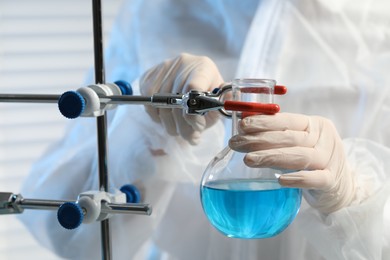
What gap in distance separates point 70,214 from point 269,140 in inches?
10.9

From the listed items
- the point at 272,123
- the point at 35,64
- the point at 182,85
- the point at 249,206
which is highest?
the point at 35,64

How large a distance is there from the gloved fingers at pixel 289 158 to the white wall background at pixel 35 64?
1.00m

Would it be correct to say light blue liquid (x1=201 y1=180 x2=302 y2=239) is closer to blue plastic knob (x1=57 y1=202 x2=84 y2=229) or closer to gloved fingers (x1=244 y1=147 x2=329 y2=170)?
gloved fingers (x1=244 y1=147 x2=329 y2=170)

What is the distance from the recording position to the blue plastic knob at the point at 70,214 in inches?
36.1

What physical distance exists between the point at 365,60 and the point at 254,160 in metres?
0.46

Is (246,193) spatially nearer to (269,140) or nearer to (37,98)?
(269,140)

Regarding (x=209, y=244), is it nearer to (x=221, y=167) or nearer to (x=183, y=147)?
(x=183, y=147)

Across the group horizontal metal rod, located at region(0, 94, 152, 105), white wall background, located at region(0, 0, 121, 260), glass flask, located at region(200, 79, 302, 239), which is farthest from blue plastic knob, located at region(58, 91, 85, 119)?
white wall background, located at region(0, 0, 121, 260)

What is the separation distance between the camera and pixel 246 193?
84 centimetres

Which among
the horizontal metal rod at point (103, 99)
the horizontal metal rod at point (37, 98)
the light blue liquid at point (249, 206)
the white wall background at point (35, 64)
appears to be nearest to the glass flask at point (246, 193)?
the light blue liquid at point (249, 206)

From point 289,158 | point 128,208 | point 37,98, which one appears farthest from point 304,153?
point 37,98

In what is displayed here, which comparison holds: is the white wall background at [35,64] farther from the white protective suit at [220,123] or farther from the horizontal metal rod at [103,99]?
the horizontal metal rod at [103,99]

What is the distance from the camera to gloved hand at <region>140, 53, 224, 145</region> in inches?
42.5

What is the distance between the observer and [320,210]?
3.44ft
